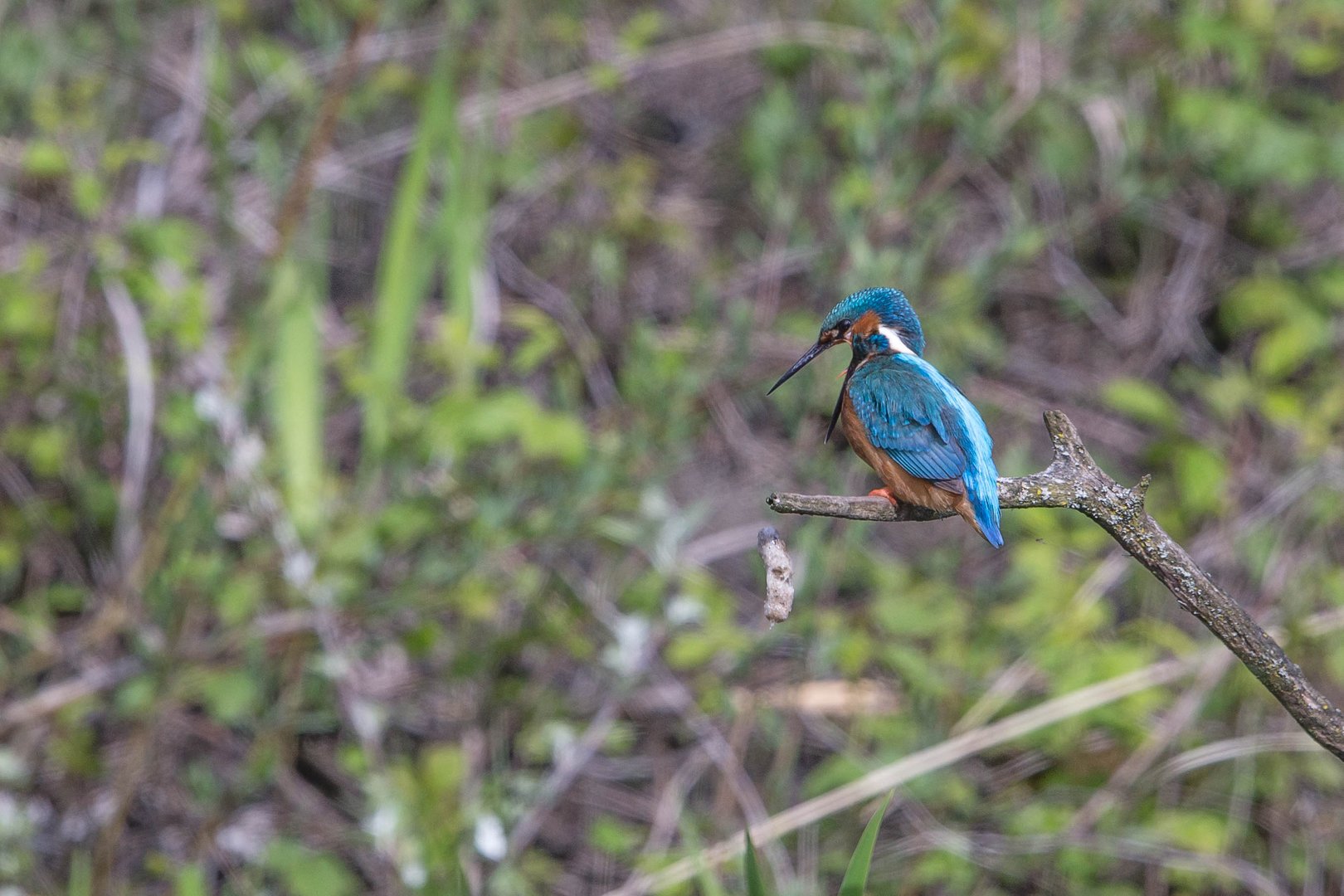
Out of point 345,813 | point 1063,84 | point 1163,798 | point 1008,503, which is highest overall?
point 1008,503

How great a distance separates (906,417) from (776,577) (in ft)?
1.34

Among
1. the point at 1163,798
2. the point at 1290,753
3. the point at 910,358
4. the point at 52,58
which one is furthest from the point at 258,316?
the point at 1290,753

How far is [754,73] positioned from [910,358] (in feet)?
14.0

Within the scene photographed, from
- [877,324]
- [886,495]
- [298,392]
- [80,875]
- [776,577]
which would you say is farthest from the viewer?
[298,392]

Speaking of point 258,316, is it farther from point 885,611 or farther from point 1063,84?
point 1063,84

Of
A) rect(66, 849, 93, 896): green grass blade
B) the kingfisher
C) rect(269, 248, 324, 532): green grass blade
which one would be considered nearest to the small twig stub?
the kingfisher

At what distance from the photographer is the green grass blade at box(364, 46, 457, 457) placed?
3.30m

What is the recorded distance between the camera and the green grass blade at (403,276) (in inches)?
130

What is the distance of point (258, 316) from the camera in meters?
3.20

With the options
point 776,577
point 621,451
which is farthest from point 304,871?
point 776,577

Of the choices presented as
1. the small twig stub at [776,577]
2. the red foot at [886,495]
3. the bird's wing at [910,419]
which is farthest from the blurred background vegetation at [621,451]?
the small twig stub at [776,577]

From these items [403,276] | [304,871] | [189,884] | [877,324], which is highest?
[877,324]

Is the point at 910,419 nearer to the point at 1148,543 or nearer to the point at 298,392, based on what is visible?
the point at 1148,543

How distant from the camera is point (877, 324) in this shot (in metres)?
1.23
